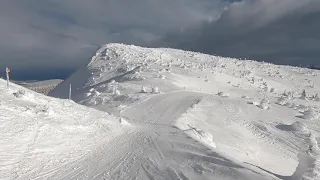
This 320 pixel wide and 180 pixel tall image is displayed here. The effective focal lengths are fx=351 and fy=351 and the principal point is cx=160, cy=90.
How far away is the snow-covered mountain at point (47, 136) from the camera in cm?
1320

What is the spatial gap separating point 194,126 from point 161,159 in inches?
395

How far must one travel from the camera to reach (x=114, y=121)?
24.2 meters

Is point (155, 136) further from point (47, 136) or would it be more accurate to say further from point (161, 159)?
point (47, 136)

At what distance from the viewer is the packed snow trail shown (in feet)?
40.4

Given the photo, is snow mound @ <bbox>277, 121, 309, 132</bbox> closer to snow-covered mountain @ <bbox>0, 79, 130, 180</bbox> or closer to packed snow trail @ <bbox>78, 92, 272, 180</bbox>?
packed snow trail @ <bbox>78, 92, 272, 180</bbox>

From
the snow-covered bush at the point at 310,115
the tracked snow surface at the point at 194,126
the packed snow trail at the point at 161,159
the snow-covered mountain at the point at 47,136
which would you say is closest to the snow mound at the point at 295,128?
the tracked snow surface at the point at 194,126

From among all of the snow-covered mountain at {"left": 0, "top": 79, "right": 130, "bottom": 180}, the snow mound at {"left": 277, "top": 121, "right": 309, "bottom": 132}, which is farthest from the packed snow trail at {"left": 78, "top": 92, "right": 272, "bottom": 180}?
the snow mound at {"left": 277, "top": 121, "right": 309, "bottom": 132}

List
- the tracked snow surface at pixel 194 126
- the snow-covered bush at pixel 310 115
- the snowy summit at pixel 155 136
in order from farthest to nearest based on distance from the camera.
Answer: the snow-covered bush at pixel 310 115 → the tracked snow surface at pixel 194 126 → the snowy summit at pixel 155 136

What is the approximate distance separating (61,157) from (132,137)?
218 inches

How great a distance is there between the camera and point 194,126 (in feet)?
80.1

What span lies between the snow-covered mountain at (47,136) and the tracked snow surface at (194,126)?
915mm

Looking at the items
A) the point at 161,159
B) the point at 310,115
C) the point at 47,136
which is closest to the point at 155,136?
the point at 161,159

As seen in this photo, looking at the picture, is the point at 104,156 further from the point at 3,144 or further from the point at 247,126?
the point at 247,126

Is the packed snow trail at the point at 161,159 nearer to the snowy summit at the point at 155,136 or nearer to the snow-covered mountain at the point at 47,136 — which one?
the snowy summit at the point at 155,136
